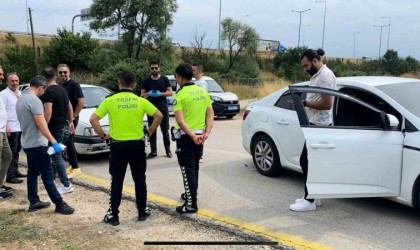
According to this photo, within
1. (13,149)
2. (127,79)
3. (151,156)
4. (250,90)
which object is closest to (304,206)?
(127,79)

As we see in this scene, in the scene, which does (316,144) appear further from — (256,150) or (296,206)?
(256,150)

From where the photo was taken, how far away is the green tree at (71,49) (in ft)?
101

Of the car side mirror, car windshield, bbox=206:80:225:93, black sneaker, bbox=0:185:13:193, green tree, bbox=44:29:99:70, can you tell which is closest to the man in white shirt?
black sneaker, bbox=0:185:13:193

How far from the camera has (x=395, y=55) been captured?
5062cm

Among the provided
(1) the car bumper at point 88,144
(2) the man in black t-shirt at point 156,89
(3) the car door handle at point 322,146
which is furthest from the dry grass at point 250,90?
(3) the car door handle at point 322,146

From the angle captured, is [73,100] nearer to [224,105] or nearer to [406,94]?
[406,94]

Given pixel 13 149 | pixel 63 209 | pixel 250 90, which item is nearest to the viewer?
pixel 63 209

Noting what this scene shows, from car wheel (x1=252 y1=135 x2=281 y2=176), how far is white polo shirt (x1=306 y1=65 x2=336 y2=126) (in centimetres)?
140

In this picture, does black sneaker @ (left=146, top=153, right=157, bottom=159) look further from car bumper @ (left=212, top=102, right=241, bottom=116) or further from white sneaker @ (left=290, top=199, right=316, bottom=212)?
car bumper @ (left=212, top=102, right=241, bottom=116)

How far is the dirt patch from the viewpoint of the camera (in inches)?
157

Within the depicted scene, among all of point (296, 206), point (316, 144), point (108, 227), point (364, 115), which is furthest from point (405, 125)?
point (108, 227)

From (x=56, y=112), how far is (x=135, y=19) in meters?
22.3

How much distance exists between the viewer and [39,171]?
4.87m

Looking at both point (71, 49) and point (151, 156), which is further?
point (71, 49)
